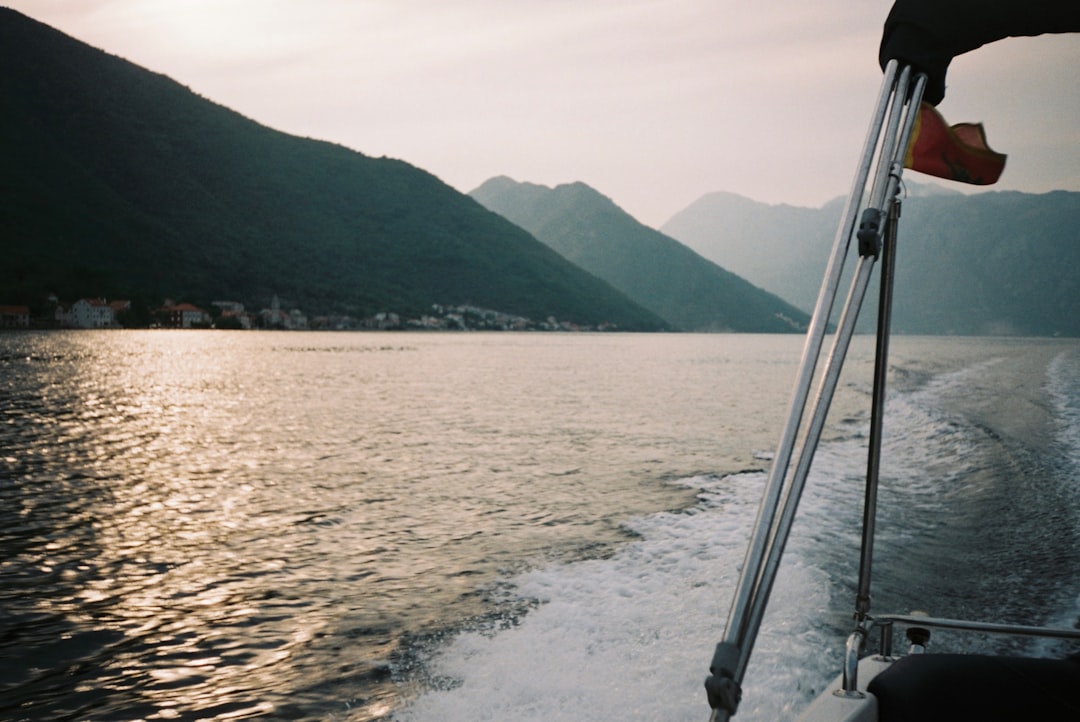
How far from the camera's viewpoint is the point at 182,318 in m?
164

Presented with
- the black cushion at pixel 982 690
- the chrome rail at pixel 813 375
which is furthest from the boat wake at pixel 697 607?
the chrome rail at pixel 813 375

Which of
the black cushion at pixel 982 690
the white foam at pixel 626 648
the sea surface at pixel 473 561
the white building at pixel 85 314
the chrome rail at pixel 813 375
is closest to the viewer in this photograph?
the chrome rail at pixel 813 375

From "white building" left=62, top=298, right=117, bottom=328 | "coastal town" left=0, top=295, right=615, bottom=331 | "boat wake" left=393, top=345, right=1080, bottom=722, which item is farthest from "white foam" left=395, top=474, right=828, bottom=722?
"white building" left=62, top=298, right=117, bottom=328

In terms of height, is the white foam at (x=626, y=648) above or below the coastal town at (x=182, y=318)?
below

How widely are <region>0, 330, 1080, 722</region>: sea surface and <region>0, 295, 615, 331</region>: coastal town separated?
5475 inches

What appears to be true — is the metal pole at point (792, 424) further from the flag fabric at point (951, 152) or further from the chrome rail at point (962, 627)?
the chrome rail at point (962, 627)

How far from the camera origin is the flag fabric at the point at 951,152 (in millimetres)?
2725

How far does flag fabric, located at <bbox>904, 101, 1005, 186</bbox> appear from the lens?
2.72 metres

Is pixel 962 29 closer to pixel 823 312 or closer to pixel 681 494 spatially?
pixel 823 312

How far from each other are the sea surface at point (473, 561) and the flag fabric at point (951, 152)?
14.8 feet

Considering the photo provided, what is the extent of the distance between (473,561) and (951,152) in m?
8.87

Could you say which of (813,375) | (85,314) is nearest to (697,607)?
(813,375)

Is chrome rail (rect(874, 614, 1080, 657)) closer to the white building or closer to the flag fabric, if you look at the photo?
the flag fabric

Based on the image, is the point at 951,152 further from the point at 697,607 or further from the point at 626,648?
the point at 697,607
